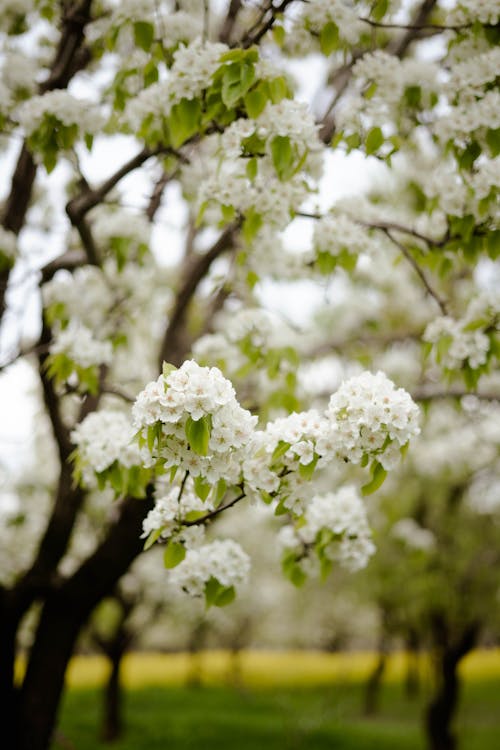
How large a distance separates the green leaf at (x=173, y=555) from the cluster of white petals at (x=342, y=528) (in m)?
0.82

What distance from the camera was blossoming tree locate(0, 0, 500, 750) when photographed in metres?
2.75

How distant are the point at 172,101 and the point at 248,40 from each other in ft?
2.41

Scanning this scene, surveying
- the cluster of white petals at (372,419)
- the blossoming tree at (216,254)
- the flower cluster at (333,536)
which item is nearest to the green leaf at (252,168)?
the blossoming tree at (216,254)

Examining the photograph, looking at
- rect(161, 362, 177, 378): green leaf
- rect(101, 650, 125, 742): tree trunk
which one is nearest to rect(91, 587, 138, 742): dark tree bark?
rect(101, 650, 125, 742): tree trunk

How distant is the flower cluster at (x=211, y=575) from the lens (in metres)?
3.47

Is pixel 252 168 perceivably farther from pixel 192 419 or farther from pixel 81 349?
pixel 192 419

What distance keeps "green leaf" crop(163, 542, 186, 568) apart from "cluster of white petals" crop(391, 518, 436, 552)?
7656 mm

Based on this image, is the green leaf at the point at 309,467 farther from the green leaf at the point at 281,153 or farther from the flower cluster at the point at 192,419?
the green leaf at the point at 281,153

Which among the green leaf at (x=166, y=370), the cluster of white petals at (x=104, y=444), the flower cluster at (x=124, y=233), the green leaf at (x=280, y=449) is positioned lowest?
the green leaf at (x=280, y=449)

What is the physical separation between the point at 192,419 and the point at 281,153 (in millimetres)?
1663

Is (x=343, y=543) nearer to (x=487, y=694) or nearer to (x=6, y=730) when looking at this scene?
(x=6, y=730)

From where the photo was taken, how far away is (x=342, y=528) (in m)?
3.70

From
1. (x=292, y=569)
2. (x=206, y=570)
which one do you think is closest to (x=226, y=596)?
(x=206, y=570)

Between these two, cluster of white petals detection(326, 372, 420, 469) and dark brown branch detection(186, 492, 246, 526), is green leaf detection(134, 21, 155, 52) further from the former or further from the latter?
dark brown branch detection(186, 492, 246, 526)
